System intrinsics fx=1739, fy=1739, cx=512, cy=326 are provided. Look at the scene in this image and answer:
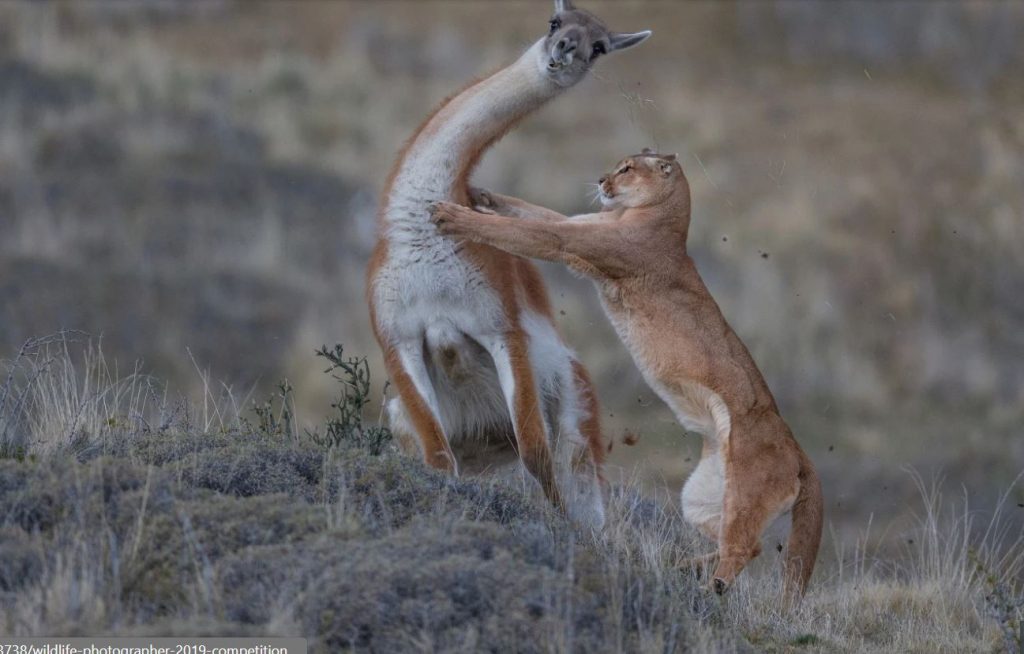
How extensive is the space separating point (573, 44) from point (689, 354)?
1.90 metres

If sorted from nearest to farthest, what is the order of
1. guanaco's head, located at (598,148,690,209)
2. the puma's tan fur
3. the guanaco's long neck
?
the puma's tan fur
the guanaco's long neck
guanaco's head, located at (598,148,690,209)

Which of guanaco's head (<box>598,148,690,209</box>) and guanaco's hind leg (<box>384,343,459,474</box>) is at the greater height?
guanaco's head (<box>598,148,690,209</box>)

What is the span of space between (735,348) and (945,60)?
2508cm

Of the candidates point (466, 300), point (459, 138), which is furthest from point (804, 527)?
point (459, 138)

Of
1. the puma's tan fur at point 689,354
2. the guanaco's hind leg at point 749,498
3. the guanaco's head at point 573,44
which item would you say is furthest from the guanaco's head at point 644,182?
the guanaco's hind leg at point 749,498

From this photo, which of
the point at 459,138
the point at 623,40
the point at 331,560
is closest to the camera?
the point at 331,560

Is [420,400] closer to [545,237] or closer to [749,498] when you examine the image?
[545,237]

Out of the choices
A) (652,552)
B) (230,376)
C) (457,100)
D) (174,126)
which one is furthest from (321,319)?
(652,552)

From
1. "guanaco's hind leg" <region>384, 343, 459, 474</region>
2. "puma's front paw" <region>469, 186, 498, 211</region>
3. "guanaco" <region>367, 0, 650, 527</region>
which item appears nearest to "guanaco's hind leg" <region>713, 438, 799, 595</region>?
"guanaco" <region>367, 0, 650, 527</region>

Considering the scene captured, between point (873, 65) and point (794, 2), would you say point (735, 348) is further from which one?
point (794, 2)

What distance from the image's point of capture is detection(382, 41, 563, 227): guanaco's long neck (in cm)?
984

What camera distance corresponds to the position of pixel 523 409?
980 centimetres

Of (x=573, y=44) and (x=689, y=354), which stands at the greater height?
(x=573, y=44)

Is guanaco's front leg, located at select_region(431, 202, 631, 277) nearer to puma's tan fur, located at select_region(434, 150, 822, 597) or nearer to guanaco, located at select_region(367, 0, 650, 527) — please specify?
puma's tan fur, located at select_region(434, 150, 822, 597)
